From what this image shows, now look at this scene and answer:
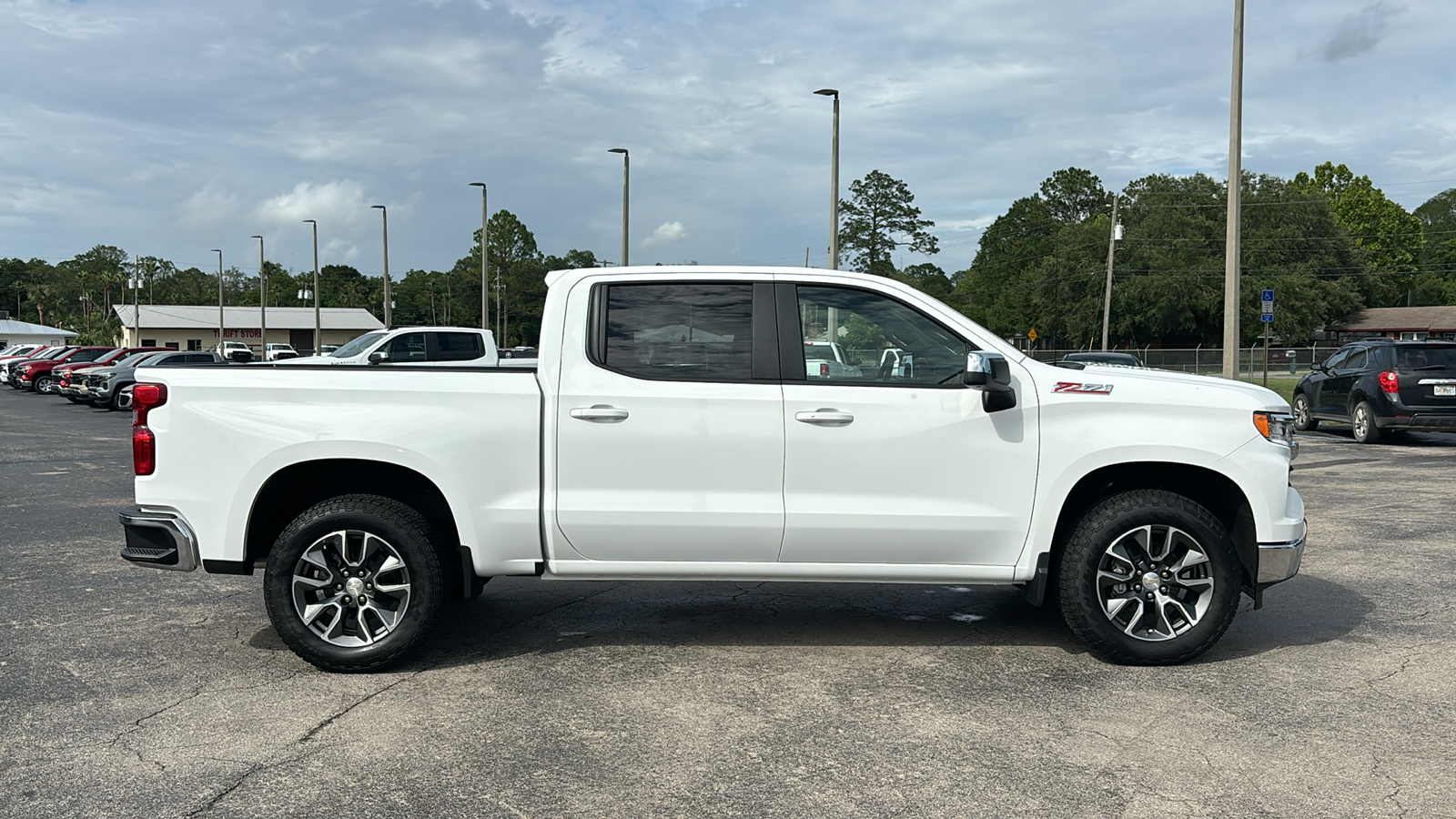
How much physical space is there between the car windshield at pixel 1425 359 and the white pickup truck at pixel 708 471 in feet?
44.1

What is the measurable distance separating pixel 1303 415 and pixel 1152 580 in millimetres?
17017

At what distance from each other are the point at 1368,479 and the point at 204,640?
12168mm

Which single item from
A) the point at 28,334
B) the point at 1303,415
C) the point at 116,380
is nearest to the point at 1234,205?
the point at 1303,415

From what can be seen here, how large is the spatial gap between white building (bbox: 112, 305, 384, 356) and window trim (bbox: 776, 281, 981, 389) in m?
99.3

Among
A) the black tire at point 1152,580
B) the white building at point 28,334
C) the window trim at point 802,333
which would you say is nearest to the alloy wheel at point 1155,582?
the black tire at point 1152,580

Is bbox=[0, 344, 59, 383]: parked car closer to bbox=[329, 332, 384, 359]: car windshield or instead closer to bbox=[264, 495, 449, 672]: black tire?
bbox=[329, 332, 384, 359]: car windshield

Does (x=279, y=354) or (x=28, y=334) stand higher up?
(x=28, y=334)

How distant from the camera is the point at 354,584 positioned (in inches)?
219

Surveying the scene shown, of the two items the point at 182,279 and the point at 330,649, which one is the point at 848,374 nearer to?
the point at 330,649

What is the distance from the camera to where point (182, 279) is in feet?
514

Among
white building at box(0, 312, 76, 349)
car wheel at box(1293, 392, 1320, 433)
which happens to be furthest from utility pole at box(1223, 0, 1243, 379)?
white building at box(0, 312, 76, 349)

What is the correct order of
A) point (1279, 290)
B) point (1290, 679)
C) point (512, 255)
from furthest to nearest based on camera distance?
point (512, 255) → point (1279, 290) → point (1290, 679)

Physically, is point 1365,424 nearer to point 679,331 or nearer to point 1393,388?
point 1393,388

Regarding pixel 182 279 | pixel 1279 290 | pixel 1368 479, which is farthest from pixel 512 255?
pixel 1368 479
